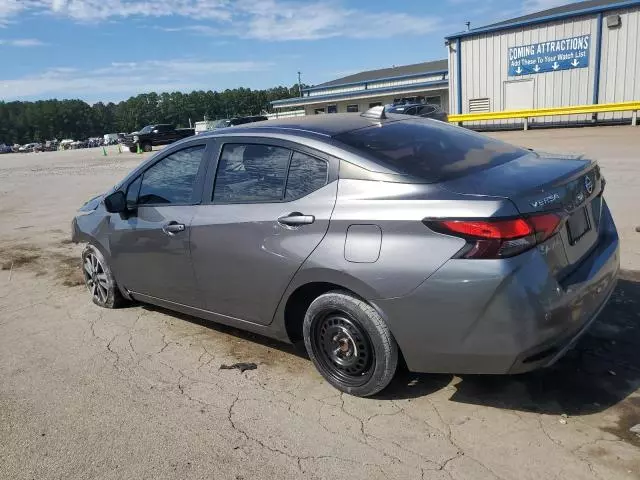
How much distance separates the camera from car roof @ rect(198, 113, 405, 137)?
361 cm

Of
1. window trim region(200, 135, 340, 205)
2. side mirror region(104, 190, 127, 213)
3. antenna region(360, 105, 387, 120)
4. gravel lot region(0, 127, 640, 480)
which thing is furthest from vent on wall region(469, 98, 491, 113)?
window trim region(200, 135, 340, 205)

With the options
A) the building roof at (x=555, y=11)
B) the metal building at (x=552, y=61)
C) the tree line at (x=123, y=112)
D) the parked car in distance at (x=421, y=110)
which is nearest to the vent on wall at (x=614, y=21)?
the metal building at (x=552, y=61)

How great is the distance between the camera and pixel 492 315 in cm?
271

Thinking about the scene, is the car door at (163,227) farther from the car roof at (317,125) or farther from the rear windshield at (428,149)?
the rear windshield at (428,149)

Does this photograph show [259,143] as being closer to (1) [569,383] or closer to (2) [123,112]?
(1) [569,383]

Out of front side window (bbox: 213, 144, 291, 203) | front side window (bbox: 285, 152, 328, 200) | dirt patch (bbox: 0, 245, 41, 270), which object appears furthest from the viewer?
dirt patch (bbox: 0, 245, 41, 270)

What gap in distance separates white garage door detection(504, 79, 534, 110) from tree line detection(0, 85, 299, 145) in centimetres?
9849

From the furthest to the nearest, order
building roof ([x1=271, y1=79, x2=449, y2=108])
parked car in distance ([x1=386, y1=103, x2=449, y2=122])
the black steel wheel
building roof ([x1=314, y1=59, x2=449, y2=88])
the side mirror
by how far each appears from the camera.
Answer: building roof ([x1=314, y1=59, x2=449, y2=88])
building roof ([x1=271, y1=79, x2=449, y2=108])
parked car in distance ([x1=386, y1=103, x2=449, y2=122])
the side mirror
the black steel wheel

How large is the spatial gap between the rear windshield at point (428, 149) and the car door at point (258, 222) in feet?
1.08

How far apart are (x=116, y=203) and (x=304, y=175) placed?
199 cm

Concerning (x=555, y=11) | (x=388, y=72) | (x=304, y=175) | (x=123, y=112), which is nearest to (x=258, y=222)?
(x=304, y=175)

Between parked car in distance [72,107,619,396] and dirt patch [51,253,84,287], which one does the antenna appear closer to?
parked car in distance [72,107,619,396]

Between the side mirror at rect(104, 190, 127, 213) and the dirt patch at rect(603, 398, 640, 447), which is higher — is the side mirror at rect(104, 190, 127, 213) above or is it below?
above

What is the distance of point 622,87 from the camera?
2314cm
